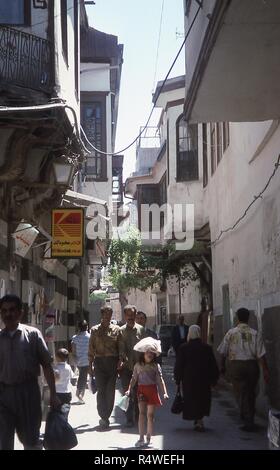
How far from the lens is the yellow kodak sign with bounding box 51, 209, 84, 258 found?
44.4 ft

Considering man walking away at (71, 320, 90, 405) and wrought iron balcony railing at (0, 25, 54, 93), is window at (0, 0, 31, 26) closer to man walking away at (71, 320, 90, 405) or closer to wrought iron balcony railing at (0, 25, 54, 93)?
wrought iron balcony railing at (0, 25, 54, 93)

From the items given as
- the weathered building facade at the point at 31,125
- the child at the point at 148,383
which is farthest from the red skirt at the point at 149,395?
the weathered building facade at the point at 31,125

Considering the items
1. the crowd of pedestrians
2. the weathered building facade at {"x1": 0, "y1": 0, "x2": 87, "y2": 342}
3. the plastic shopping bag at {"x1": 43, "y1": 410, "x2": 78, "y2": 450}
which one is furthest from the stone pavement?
the plastic shopping bag at {"x1": 43, "y1": 410, "x2": 78, "y2": 450}

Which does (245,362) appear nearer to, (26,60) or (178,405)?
(178,405)

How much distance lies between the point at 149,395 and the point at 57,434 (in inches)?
143

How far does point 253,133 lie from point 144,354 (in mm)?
4804

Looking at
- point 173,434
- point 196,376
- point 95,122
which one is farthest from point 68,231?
point 95,122

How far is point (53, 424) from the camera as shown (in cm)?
573

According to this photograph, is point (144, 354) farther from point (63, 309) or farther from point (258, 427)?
point (63, 309)

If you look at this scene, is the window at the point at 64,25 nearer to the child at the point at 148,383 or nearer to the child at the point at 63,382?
the child at the point at 63,382

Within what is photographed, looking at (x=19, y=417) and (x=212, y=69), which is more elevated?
(x=212, y=69)

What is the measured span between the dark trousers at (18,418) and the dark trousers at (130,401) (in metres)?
Result: 4.54
